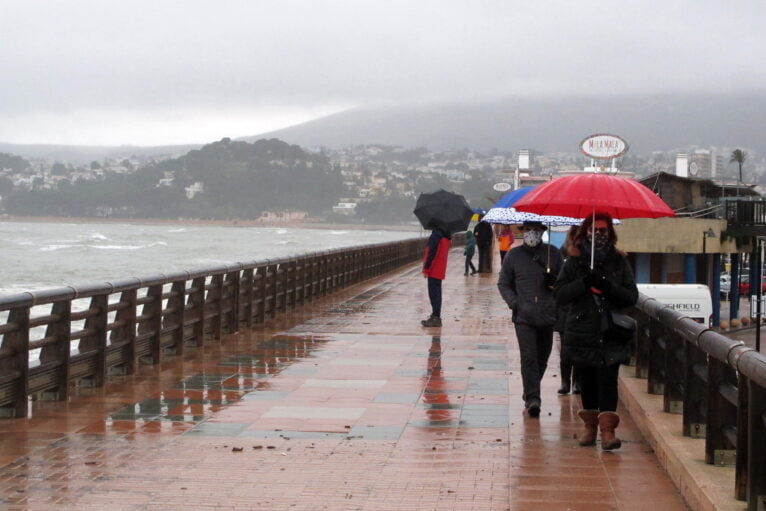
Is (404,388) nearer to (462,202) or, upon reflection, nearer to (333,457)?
(333,457)

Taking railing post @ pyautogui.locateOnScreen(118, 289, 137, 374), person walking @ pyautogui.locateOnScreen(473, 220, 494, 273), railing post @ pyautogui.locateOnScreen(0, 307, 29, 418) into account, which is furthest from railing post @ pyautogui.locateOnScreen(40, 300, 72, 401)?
person walking @ pyautogui.locateOnScreen(473, 220, 494, 273)

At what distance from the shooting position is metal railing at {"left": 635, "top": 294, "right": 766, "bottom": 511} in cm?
522

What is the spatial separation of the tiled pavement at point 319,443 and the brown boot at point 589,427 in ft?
0.20

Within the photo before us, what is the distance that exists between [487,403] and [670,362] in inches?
80.5

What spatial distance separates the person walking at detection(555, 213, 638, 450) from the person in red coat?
355 inches

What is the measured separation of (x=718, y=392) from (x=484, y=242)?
97.2 ft

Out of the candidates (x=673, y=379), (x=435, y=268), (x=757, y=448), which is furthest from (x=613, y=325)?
(x=435, y=268)

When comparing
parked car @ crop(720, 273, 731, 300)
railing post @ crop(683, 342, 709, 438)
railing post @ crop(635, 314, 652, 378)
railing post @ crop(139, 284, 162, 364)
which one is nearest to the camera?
railing post @ crop(683, 342, 709, 438)

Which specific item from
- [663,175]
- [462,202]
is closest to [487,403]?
[462,202]

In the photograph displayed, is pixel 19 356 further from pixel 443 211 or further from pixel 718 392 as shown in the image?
pixel 443 211

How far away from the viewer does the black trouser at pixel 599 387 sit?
301 inches

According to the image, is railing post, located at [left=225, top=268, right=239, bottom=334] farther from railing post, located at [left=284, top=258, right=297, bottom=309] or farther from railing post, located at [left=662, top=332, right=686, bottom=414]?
railing post, located at [left=662, top=332, right=686, bottom=414]

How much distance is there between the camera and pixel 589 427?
7.91 metres

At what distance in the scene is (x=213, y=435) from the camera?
8211mm
